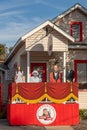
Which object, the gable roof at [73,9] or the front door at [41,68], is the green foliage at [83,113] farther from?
the gable roof at [73,9]

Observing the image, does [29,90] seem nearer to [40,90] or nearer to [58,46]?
[40,90]

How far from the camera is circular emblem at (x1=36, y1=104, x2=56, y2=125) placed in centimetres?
1759

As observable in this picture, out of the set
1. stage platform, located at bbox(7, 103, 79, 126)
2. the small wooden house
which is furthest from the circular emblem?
the small wooden house

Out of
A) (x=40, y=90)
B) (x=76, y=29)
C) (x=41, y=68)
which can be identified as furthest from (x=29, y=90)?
(x=76, y=29)

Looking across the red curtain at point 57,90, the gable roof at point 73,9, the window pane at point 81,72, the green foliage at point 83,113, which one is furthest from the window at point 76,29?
the red curtain at point 57,90

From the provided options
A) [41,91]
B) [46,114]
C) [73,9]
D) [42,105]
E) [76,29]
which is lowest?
[46,114]

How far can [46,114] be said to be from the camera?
17.7m

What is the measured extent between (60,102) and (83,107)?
4.95 meters

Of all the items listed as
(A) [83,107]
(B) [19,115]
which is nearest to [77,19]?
(A) [83,107]

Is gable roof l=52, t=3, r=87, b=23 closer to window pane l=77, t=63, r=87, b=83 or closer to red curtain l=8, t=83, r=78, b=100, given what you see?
window pane l=77, t=63, r=87, b=83

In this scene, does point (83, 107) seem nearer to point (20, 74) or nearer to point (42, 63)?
point (42, 63)

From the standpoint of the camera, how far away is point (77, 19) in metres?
25.7

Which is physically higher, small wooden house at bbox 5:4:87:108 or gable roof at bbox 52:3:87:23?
gable roof at bbox 52:3:87:23

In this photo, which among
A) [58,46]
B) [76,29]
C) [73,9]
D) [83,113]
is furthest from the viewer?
[76,29]
